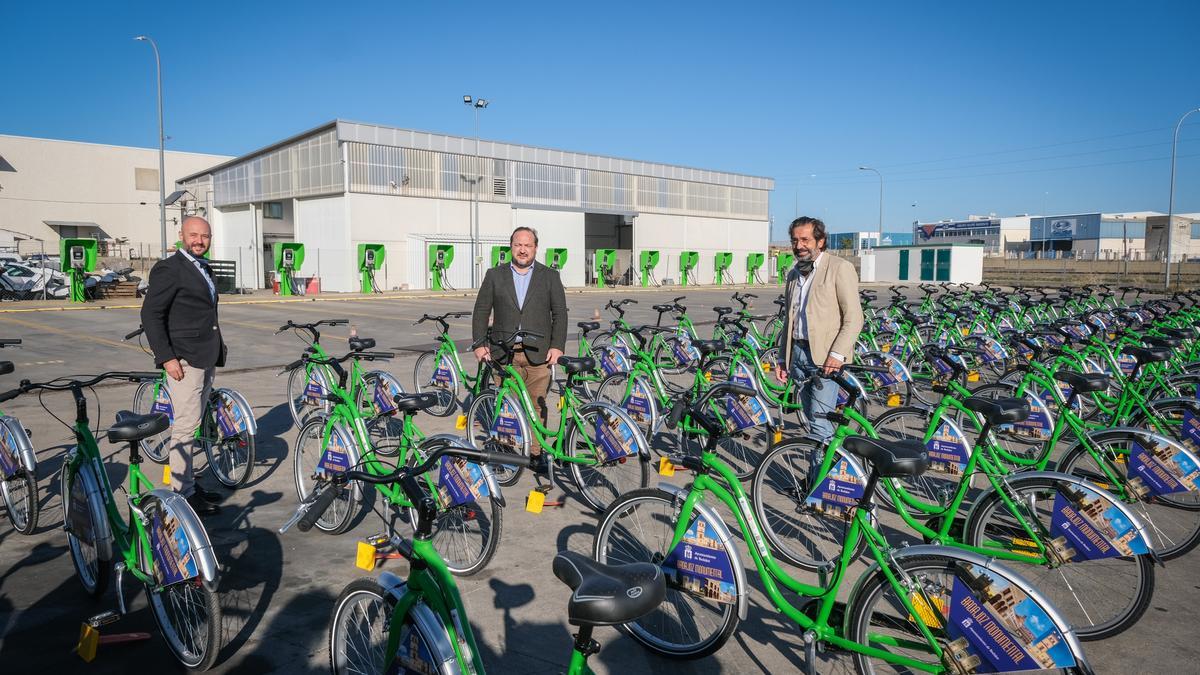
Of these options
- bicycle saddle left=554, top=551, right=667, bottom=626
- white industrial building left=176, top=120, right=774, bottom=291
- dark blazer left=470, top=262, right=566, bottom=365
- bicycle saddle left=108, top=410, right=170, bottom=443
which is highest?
white industrial building left=176, top=120, right=774, bottom=291

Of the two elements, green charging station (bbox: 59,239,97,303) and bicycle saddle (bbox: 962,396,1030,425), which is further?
green charging station (bbox: 59,239,97,303)

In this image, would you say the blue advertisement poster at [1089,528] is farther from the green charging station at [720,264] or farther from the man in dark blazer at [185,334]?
the green charging station at [720,264]

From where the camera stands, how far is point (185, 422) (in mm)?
4840

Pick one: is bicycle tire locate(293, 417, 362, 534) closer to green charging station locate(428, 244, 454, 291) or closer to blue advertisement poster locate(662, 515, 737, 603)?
blue advertisement poster locate(662, 515, 737, 603)

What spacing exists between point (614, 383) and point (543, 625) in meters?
3.62

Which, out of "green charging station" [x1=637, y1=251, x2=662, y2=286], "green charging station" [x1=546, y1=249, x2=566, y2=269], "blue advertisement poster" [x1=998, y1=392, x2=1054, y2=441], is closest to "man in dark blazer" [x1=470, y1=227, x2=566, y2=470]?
"blue advertisement poster" [x1=998, y1=392, x2=1054, y2=441]

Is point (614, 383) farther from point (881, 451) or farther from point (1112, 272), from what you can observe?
point (1112, 272)

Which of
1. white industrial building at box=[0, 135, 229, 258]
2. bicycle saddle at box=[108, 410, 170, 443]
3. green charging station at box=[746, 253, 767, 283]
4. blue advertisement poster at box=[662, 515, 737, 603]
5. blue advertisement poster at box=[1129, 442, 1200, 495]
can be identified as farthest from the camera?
green charging station at box=[746, 253, 767, 283]

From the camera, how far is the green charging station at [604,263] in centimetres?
3822

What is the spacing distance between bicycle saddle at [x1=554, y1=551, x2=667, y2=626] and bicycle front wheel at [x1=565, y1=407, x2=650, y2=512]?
9.11ft

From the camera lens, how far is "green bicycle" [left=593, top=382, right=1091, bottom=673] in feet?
8.21

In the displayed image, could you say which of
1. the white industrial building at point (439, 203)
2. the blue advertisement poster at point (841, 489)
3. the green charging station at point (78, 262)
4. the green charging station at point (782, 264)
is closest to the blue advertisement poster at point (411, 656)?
the blue advertisement poster at point (841, 489)

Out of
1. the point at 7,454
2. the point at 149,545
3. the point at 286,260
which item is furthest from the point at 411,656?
the point at 286,260

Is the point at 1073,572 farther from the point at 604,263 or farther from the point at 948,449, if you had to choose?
the point at 604,263
